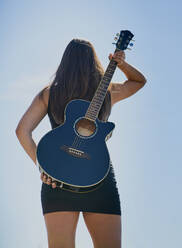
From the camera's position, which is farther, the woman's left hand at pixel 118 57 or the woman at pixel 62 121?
the woman's left hand at pixel 118 57

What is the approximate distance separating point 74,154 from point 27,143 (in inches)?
18.0

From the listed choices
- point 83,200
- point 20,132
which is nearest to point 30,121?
point 20,132

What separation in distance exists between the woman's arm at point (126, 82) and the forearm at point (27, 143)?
0.84 metres

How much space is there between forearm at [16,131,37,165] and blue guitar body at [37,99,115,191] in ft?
0.71

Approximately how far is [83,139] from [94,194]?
16.2 inches

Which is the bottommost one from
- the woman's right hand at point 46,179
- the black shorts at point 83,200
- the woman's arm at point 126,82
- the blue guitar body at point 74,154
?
the black shorts at point 83,200

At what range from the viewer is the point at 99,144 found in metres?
2.69

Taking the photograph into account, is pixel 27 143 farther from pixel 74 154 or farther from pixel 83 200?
pixel 83 200

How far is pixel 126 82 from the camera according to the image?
3.52 meters

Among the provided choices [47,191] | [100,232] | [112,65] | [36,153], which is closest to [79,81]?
[112,65]

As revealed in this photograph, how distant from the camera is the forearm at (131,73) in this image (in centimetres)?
347

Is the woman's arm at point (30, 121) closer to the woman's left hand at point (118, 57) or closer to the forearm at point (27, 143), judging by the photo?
the forearm at point (27, 143)

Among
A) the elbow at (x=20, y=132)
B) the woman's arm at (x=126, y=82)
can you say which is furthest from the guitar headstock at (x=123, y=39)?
the elbow at (x=20, y=132)

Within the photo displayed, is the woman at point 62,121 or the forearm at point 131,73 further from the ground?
the forearm at point 131,73
